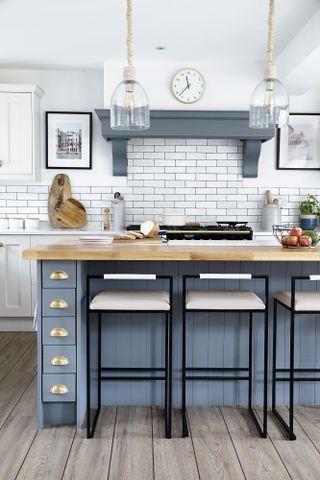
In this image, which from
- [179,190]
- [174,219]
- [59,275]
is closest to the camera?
[59,275]

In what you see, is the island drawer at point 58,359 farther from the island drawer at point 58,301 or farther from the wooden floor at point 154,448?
the wooden floor at point 154,448

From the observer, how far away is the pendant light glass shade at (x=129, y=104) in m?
2.91

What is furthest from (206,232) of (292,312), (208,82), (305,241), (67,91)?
(67,91)

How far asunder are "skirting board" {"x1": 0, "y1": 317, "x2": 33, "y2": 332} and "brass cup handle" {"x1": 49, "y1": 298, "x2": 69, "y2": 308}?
8.81 ft

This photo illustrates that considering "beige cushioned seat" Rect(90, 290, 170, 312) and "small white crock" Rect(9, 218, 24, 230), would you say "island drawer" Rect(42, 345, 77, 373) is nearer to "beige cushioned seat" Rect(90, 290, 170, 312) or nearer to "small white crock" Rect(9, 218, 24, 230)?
"beige cushioned seat" Rect(90, 290, 170, 312)

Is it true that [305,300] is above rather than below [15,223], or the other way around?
below

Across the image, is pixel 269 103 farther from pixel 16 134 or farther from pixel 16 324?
pixel 16 324

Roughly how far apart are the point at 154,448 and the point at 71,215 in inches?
138

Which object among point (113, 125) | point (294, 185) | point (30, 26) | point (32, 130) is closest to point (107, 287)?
point (113, 125)

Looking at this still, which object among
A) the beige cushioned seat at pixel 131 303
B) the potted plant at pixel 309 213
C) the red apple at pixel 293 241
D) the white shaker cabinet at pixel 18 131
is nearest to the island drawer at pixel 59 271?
the beige cushioned seat at pixel 131 303

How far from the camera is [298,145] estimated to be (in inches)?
240

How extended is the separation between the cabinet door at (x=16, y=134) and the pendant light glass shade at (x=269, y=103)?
11.0 ft

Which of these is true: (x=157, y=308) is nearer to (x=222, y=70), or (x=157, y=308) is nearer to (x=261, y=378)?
(x=261, y=378)

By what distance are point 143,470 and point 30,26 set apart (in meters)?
3.67
